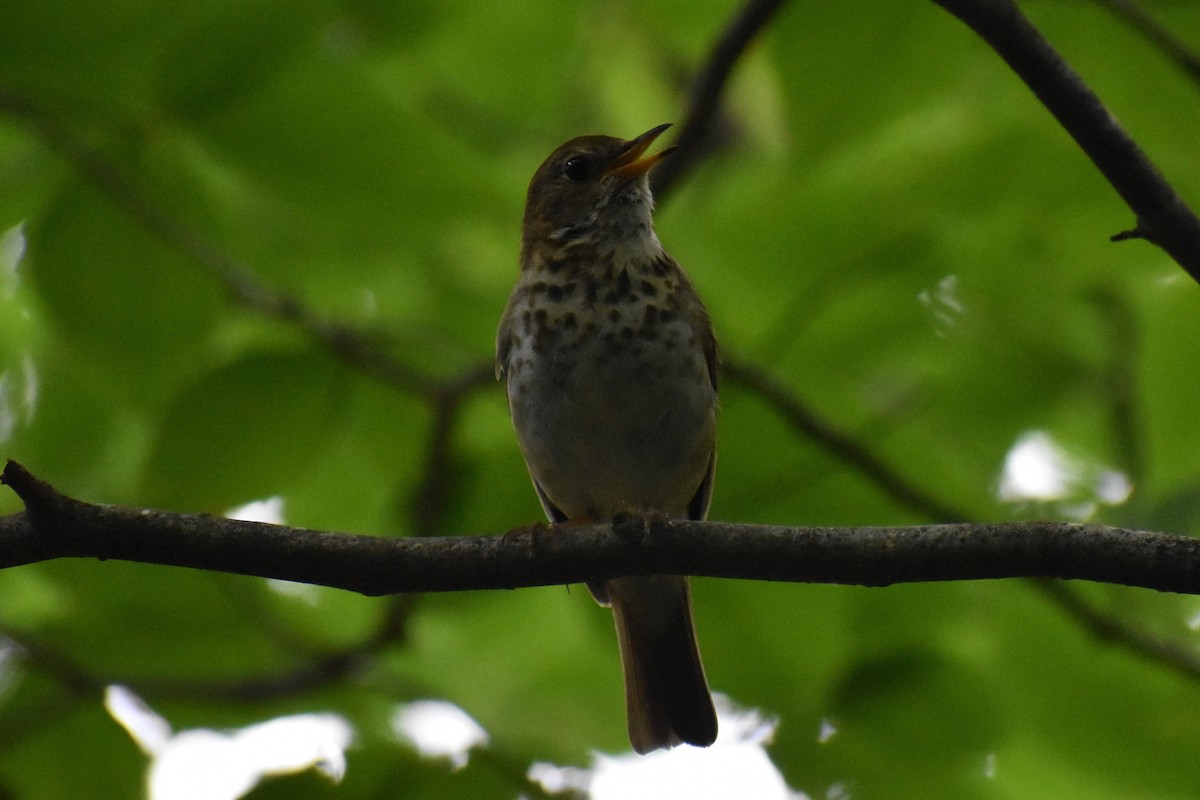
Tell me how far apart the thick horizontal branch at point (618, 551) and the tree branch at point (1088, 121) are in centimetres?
89

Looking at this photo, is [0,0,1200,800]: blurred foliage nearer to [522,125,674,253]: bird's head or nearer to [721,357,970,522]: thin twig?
[721,357,970,522]: thin twig

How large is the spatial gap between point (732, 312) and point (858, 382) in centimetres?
61

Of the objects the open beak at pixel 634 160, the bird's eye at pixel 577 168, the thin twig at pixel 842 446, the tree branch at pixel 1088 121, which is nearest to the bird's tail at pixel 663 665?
the thin twig at pixel 842 446

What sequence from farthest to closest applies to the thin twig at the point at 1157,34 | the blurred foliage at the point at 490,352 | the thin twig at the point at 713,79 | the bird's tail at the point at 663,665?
the bird's tail at the point at 663,665
the thin twig at the point at 713,79
the blurred foliage at the point at 490,352
the thin twig at the point at 1157,34

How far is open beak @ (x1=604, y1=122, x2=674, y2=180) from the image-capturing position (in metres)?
5.92

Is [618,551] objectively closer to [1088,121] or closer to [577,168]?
[1088,121]

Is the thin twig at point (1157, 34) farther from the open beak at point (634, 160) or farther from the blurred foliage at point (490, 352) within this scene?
the open beak at point (634, 160)

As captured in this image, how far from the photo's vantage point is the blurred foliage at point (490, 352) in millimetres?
4512

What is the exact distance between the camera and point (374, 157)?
4.74m

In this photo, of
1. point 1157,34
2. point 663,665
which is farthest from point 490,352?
point 1157,34

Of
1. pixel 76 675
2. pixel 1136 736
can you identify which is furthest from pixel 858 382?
pixel 76 675

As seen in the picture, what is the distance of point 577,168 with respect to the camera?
6406 millimetres

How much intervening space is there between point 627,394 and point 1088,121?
2.16 metres

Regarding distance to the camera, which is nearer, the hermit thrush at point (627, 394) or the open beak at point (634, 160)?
the hermit thrush at point (627, 394)
